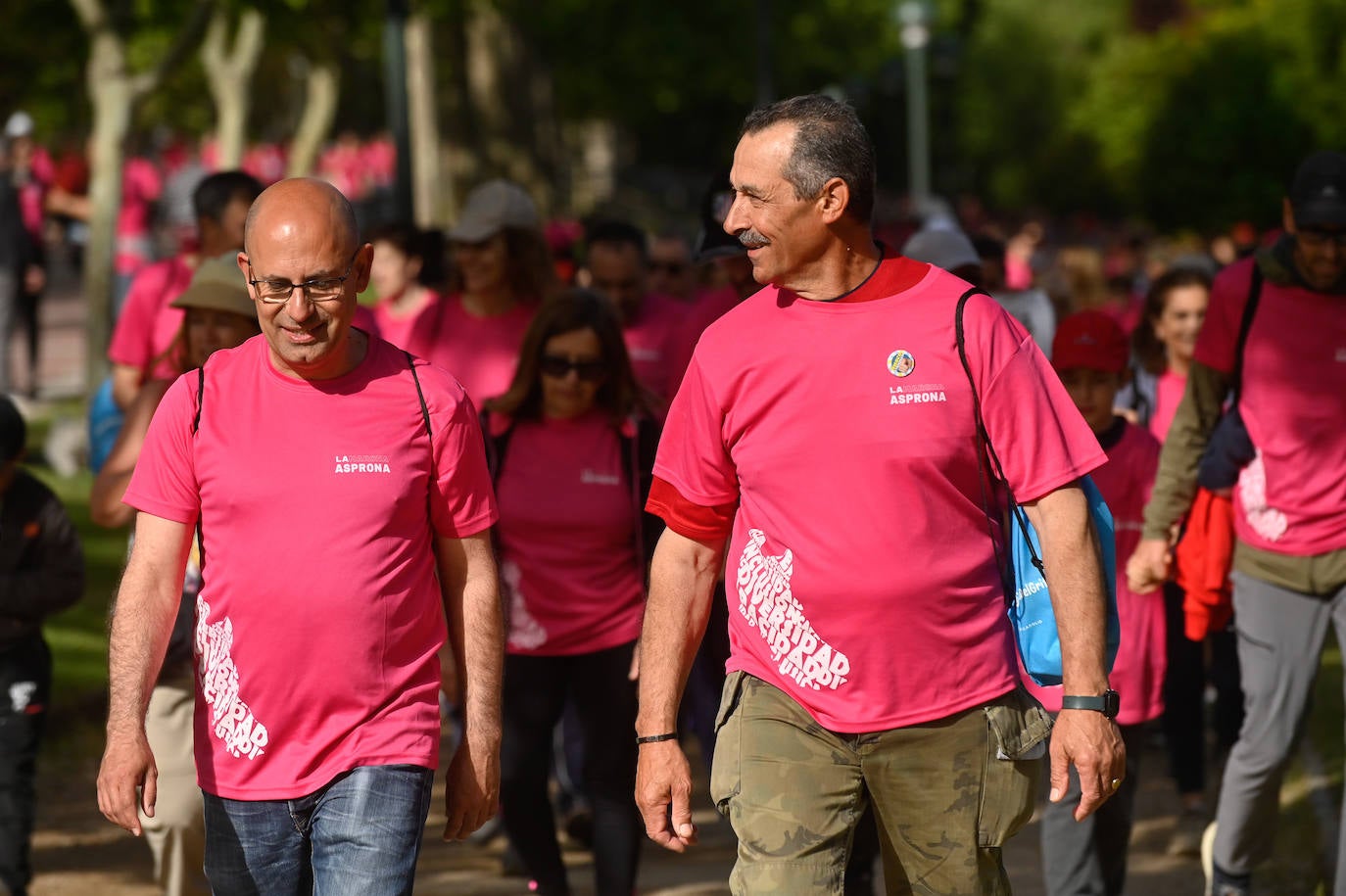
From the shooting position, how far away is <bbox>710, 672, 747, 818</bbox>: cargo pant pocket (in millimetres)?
4434

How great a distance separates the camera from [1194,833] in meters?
7.87

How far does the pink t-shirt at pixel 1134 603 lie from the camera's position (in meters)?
6.18

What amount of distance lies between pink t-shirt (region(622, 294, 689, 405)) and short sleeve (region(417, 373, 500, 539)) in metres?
3.74

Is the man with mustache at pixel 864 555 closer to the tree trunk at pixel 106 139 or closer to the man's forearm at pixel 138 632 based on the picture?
the man's forearm at pixel 138 632

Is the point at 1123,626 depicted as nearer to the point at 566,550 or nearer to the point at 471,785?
the point at 566,550

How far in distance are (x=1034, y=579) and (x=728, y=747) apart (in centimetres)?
71

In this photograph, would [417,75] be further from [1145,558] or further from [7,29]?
[1145,558]

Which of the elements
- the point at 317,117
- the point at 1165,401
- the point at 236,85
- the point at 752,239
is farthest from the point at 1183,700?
the point at 317,117

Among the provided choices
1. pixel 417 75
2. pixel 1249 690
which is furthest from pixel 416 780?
pixel 417 75

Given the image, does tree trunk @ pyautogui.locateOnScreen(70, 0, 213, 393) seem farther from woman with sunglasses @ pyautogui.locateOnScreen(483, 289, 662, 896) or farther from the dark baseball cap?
Answer: the dark baseball cap

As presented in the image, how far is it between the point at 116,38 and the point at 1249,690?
12.9 metres

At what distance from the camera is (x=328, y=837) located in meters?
4.36

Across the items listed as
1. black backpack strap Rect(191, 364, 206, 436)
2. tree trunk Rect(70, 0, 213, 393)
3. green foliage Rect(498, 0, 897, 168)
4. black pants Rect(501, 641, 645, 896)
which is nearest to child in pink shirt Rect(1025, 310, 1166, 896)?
black pants Rect(501, 641, 645, 896)

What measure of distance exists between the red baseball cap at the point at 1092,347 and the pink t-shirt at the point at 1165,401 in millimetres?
1898
